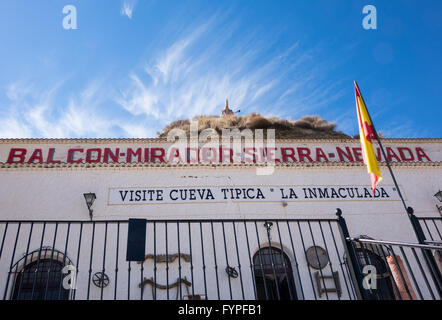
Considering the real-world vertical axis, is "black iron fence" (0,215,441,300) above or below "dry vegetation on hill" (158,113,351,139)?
below

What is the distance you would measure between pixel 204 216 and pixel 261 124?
13393 mm

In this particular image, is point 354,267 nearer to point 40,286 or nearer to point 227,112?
point 40,286

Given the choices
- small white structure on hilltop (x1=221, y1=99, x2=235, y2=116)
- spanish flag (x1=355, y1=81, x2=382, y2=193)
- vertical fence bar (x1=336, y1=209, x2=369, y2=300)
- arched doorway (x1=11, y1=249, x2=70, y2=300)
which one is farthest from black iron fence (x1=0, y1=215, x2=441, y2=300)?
small white structure on hilltop (x1=221, y1=99, x2=235, y2=116)

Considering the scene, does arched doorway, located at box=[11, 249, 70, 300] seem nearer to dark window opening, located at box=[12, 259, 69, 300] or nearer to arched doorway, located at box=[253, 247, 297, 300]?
dark window opening, located at box=[12, 259, 69, 300]

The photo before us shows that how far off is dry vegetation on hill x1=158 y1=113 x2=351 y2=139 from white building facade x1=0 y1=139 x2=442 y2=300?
9.88m

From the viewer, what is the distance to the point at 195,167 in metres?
10.3

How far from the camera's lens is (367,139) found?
5738 millimetres

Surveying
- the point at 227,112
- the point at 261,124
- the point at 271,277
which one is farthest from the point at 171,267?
the point at 227,112

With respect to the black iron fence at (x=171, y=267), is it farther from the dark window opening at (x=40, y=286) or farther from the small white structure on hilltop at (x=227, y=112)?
the small white structure on hilltop at (x=227, y=112)

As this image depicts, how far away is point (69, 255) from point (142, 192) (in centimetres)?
250

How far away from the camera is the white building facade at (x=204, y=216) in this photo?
8219 mm

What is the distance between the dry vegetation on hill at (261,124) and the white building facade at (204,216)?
9880mm

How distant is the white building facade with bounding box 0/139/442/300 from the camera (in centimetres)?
822

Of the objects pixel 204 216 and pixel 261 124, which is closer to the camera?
pixel 204 216
